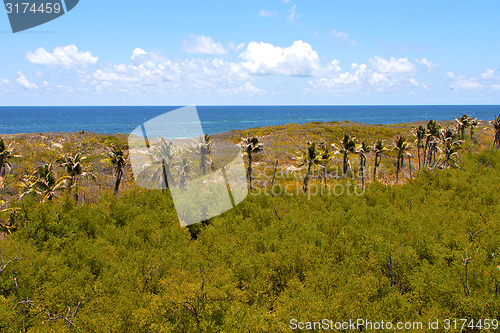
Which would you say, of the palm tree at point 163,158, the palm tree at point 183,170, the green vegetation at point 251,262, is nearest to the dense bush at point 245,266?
the green vegetation at point 251,262

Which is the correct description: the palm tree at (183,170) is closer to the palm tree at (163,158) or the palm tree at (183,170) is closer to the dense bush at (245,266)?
the palm tree at (163,158)

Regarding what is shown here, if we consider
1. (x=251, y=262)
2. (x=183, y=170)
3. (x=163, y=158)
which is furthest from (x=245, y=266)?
(x=183, y=170)

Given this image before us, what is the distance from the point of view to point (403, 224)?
28.9 m

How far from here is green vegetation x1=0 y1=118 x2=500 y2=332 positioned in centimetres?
1593

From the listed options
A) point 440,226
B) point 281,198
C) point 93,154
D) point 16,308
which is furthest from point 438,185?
point 93,154

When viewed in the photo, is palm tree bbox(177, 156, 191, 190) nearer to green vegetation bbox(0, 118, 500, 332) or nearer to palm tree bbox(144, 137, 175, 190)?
palm tree bbox(144, 137, 175, 190)

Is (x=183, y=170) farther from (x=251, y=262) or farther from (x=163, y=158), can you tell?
(x=251, y=262)

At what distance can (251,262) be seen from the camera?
22.1 metres

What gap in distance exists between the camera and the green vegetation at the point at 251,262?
1593 centimetres

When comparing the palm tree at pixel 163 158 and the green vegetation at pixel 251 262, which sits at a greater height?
the palm tree at pixel 163 158

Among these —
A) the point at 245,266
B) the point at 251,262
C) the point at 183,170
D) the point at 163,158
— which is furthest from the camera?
the point at 183,170

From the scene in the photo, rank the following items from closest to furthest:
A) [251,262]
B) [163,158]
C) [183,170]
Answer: [251,262]
[163,158]
[183,170]

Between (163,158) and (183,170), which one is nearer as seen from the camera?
(163,158)

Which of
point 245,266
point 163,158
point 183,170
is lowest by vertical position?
point 245,266
